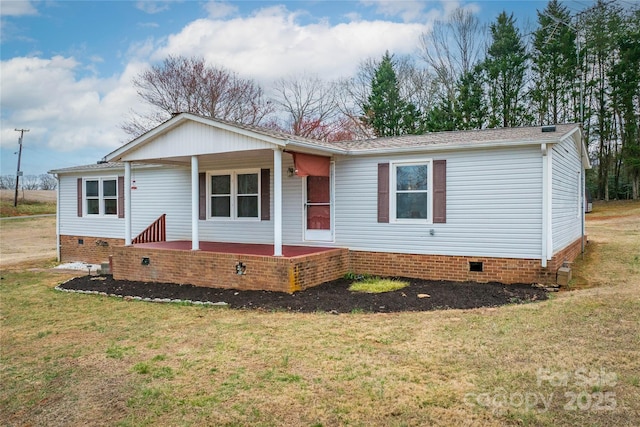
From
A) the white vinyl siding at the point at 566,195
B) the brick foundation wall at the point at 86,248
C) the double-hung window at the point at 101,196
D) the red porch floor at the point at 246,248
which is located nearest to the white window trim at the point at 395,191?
the red porch floor at the point at 246,248

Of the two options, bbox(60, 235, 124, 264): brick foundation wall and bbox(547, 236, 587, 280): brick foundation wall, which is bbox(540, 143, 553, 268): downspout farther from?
bbox(60, 235, 124, 264): brick foundation wall

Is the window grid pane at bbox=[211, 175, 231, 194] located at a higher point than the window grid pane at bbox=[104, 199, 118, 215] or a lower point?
higher

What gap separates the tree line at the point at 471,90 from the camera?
87.6 ft

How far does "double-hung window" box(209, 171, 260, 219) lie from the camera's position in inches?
450

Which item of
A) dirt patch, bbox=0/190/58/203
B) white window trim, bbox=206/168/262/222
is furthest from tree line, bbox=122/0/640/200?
dirt patch, bbox=0/190/58/203

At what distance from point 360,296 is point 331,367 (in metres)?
3.34

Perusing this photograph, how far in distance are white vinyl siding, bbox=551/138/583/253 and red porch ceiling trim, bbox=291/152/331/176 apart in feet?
14.9

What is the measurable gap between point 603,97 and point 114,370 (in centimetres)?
3202

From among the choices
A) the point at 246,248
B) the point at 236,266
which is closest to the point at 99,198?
the point at 246,248

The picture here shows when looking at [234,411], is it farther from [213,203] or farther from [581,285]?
[213,203]

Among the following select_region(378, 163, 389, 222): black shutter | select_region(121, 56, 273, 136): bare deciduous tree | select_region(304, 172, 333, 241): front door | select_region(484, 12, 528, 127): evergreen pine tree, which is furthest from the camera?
select_region(484, 12, 528, 127): evergreen pine tree

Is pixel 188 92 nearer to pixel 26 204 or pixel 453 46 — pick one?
pixel 453 46

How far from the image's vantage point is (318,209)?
1048 centimetres

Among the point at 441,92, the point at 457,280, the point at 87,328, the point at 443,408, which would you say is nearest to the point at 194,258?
the point at 87,328
